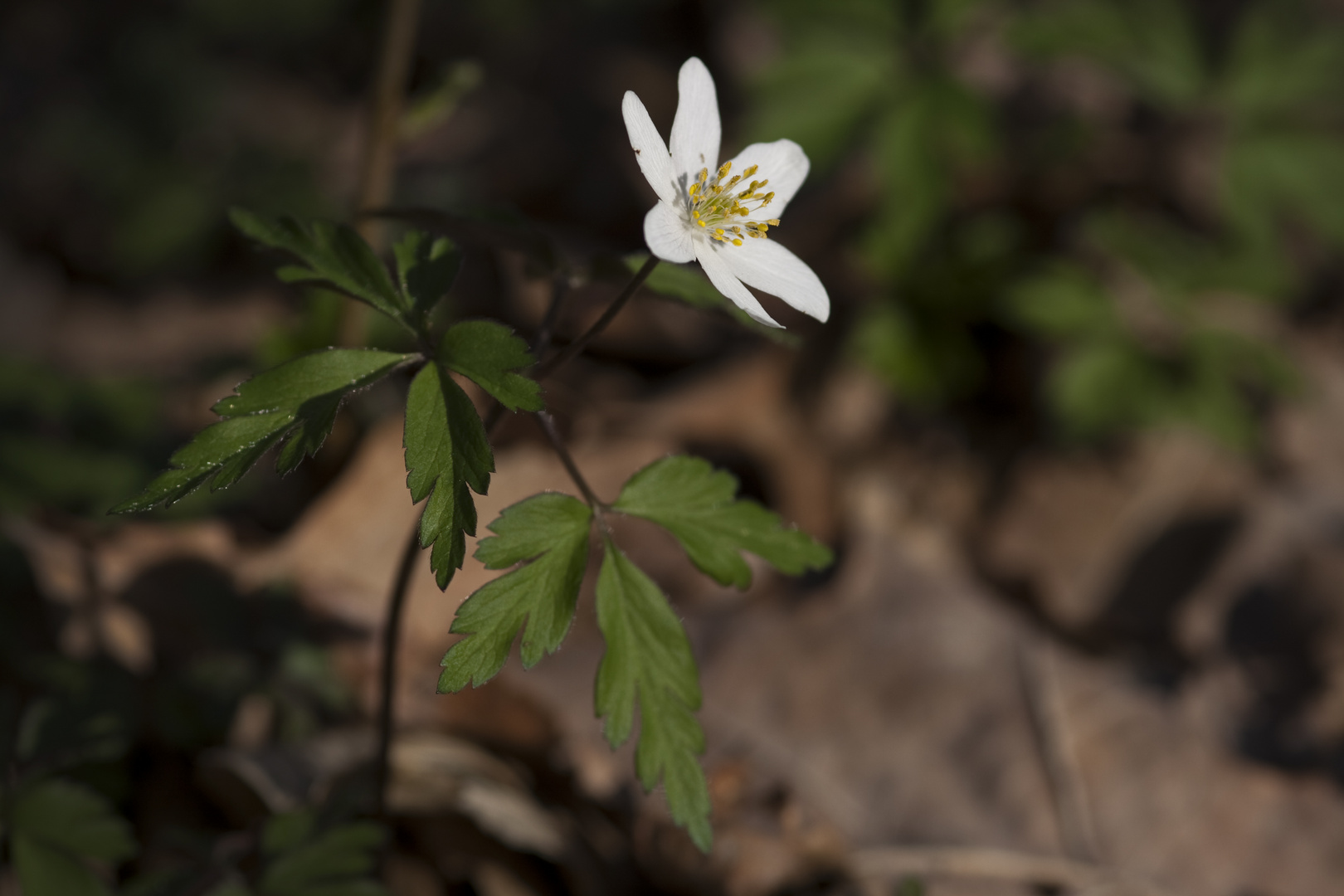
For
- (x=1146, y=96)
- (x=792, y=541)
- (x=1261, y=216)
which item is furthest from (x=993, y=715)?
(x=1146, y=96)

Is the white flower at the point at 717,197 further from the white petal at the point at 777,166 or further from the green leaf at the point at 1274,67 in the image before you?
the green leaf at the point at 1274,67

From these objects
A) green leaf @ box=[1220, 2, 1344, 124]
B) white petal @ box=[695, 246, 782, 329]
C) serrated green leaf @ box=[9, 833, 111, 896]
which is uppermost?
green leaf @ box=[1220, 2, 1344, 124]

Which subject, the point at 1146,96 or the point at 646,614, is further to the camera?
the point at 1146,96

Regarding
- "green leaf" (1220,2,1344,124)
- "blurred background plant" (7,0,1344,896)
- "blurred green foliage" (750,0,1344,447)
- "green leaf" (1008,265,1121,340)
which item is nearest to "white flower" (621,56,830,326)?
"blurred background plant" (7,0,1344,896)

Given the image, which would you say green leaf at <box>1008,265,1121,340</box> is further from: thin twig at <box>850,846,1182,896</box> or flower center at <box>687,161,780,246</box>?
flower center at <box>687,161,780,246</box>

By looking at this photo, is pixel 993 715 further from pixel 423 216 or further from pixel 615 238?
pixel 615 238

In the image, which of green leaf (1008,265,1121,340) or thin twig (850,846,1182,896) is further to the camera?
green leaf (1008,265,1121,340)
